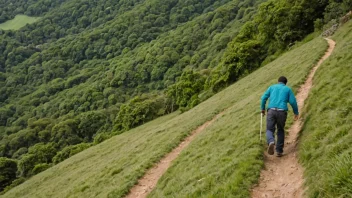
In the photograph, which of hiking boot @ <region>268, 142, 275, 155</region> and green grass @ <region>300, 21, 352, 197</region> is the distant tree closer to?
hiking boot @ <region>268, 142, 275, 155</region>

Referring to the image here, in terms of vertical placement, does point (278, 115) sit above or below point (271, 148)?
above

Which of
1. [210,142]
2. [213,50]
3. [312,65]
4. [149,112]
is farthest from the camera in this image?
[213,50]

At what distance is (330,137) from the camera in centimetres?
1120

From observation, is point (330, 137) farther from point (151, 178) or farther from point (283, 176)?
point (151, 178)

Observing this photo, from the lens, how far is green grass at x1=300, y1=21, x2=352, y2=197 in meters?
8.16

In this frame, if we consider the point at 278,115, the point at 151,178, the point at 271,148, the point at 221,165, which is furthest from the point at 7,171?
the point at 278,115

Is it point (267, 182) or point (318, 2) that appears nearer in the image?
point (267, 182)

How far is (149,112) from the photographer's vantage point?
249 feet

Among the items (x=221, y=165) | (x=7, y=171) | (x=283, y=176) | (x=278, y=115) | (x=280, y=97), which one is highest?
(x=280, y=97)

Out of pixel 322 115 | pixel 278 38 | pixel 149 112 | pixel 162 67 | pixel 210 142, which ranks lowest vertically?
pixel 162 67

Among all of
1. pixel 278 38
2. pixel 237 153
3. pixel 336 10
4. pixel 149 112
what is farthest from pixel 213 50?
pixel 237 153

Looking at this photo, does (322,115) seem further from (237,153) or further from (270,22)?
(270,22)

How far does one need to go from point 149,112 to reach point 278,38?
34663mm

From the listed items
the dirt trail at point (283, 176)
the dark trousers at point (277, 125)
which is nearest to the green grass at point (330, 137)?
the dirt trail at point (283, 176)
